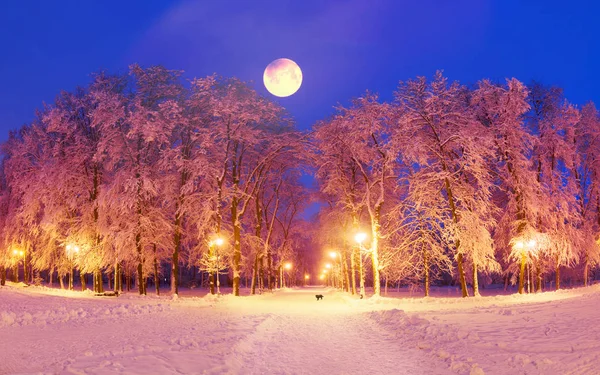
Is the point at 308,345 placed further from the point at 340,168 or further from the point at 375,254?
the point at 340,168

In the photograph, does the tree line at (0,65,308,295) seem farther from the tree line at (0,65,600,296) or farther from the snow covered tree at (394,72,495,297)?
the snow covered tree at (394,72,495,297)

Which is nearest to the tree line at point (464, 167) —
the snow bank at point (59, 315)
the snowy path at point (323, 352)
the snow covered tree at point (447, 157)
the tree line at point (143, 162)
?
the snow covered tree at point (447, 157)

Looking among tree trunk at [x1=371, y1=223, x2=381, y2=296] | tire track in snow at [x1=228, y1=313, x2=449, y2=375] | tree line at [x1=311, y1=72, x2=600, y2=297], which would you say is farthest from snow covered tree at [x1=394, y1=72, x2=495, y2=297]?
tire track in snow at [x1=228, y1=313, x2=449, y2=375]

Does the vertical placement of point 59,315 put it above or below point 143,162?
below

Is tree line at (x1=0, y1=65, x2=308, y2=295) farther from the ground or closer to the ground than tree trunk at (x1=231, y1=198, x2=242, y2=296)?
farther from the ground

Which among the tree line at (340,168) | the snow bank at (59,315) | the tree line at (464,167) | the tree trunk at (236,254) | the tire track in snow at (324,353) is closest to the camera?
the tire track in snow at (324,353)

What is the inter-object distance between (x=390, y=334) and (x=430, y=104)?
51.9 feet

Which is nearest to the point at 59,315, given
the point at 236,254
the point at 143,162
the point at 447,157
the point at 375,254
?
the point at 236,254

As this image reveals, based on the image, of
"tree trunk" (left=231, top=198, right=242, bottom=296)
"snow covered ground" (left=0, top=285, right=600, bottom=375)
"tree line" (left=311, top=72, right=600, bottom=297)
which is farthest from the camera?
"tree trunk" (left=231, top=198, right=242, bottom=296)

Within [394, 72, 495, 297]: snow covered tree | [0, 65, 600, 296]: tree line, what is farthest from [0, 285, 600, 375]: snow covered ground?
[0, 65, 600, 296]: tree line

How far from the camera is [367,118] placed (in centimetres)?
2525

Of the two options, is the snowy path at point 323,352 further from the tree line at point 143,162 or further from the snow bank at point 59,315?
the tree line at point 143,162

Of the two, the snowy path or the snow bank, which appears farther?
the snow bank

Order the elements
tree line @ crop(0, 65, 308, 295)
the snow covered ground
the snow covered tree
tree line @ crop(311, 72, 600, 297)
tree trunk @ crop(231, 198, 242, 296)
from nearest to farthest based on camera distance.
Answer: the snow covered ground, the snow covered tree, tree line @ crop(311, 72, 600, 297), tree line @ crop(0, 65, 308, 295), tree trunk @ crop(231, 198, 242, 296)
